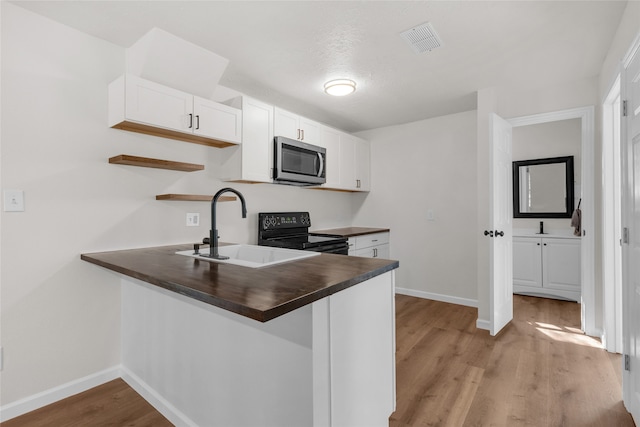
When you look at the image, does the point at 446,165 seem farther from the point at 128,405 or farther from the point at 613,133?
the point at 128,405

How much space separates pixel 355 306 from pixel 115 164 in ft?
6.17

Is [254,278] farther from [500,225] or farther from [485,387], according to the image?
[500,225]

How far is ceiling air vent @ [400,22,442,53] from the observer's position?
6.73 feet

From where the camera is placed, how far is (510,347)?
260 cm

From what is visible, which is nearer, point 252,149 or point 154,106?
point 154,106

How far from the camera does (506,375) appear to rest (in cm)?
216

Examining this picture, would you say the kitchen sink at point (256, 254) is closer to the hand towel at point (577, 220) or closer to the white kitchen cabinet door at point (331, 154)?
the white kitchen cabinet door at point (331, 154)

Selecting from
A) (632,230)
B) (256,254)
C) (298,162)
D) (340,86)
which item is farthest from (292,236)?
(632,230)

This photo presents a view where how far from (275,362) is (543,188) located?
443 centimetres

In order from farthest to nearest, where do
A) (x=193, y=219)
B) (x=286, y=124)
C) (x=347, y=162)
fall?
(x=347, y=162), (x=286, y=124), (x=193, y=219)

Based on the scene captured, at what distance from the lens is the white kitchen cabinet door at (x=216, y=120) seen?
239cm

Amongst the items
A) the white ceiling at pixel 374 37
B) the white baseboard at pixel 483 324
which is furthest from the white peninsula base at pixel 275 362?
the white baseboard at pixel 483 324

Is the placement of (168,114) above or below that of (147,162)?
above

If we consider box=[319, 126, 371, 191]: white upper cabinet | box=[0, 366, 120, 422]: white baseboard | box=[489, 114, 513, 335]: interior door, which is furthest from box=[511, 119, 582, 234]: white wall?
box=[0, 366, 120, 422]: white baseboard
